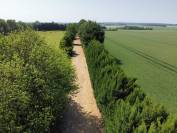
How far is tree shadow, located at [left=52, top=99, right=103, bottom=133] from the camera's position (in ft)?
73.0

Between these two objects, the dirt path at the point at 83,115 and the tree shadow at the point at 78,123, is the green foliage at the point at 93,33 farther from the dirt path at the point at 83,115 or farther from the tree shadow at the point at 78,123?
the tree shadow at the point at 78,123

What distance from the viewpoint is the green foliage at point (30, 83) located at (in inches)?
645

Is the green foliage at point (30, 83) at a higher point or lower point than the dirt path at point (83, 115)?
higher

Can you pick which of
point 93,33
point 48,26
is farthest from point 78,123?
point 48,26

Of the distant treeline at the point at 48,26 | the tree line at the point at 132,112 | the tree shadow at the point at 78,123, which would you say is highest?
the tree line at the point at 132,112

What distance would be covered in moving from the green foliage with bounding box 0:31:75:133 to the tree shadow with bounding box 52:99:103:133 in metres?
2.71

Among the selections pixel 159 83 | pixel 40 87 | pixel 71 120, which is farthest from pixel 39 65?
pixel 159 83

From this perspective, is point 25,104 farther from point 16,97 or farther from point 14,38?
point 14,38

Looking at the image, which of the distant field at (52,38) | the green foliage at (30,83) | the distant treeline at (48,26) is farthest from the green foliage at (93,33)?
the distant treeline at (48,26)

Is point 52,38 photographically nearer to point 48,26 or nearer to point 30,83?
point 48,26

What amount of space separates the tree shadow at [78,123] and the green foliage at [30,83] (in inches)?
107

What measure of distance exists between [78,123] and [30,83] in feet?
22.4

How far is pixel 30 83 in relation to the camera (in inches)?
739

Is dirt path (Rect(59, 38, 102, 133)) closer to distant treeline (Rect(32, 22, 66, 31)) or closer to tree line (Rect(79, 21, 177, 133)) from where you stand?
tree line (Rect(79, 21, 177, 133))
